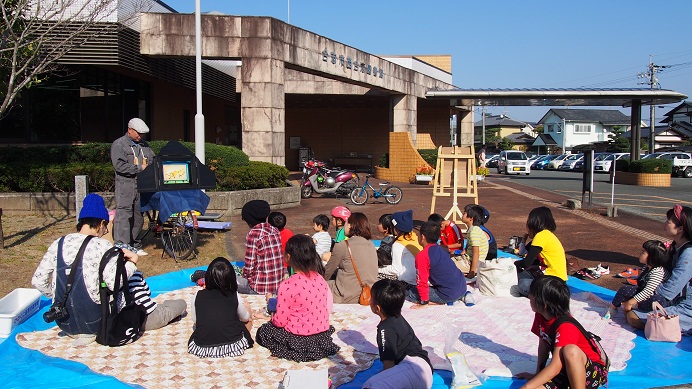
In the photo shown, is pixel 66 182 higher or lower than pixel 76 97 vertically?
lower

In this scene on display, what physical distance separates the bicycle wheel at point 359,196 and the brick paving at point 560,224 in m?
0.19

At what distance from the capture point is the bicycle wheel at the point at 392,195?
54.2ft

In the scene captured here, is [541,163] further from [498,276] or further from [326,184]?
[498,276]

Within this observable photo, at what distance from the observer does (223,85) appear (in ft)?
77.7

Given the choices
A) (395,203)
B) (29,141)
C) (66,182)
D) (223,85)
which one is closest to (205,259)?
(66,182)

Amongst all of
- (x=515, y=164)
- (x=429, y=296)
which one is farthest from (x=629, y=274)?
(x=515, y=164)

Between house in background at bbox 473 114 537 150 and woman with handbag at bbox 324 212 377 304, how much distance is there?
249 feet

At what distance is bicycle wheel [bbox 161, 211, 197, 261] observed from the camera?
8852mm

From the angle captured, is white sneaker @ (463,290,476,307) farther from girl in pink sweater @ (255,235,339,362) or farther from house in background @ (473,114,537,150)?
house in background @ (473,114,537,150)

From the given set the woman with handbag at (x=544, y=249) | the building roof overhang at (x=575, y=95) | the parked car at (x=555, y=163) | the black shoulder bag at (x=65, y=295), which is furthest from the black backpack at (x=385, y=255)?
the parked car at (x=555, y=163)

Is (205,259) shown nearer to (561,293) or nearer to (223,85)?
(561,293)

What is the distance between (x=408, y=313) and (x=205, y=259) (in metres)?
3.83

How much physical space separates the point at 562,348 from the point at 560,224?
30.5 ft

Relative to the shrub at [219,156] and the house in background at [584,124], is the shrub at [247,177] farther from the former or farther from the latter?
the house in background at [584,124]
